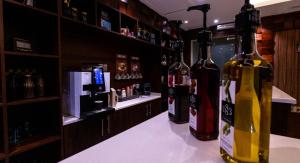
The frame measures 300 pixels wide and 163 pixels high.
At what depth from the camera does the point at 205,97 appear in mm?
574

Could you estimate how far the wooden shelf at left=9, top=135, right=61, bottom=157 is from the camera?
4.45ft

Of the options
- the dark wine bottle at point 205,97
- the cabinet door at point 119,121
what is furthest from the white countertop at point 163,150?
the cabinet door at point 119,121

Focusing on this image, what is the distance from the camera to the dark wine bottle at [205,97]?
0.57m

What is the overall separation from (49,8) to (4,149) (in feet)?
4.17

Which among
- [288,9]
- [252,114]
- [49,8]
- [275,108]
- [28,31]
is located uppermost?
[288,9]

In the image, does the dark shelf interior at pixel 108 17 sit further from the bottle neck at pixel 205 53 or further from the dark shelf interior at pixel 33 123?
the bottle neck at pixel 205 53

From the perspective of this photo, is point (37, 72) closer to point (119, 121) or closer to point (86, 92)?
point (86, 92)

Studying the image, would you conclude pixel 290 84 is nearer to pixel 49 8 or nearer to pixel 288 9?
pixel 288 9

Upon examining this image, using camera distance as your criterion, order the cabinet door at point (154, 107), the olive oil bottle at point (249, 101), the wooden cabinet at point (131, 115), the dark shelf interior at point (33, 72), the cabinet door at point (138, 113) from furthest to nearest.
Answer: the cabinet door at point (154, 107) → the cabinet door at point (138, 113) → the wooden cabinet at point (131, 115) → the dark shelf interior at point (33, 72) → the olive oil bottle at point (249, 101)

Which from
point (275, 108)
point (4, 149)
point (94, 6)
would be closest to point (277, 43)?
point (275, 108)

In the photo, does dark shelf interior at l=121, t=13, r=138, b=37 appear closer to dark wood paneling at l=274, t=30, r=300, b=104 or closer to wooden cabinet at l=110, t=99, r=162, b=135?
wooden cabinet at l=110, t=99, r=162, b=135

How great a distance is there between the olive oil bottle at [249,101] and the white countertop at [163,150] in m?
0.09

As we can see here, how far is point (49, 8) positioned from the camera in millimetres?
1679

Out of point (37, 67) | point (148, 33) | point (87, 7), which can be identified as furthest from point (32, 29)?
point (148, 33)
